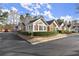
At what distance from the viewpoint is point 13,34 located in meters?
4.24

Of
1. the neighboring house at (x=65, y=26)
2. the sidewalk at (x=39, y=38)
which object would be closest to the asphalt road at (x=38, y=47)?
the sidewalk at (x=39, y=38)

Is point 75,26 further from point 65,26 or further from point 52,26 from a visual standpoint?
point 52,26

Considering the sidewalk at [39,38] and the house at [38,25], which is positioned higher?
the house at [38,25]

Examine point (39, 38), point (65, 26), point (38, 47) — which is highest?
point (65, 26)

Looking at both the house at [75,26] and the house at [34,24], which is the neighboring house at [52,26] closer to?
the house at [34,24]

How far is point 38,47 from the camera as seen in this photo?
419cm

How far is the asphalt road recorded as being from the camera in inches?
163

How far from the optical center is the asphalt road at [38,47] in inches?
163

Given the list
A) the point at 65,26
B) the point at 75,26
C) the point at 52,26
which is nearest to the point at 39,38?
the point at 52,26

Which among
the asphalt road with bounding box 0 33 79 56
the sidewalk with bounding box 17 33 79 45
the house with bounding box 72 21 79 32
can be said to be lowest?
the asphalt road with bounding box 0 33 79 56

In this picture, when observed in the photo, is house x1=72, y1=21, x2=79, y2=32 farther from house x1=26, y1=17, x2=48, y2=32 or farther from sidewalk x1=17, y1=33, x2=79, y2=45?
house x1=26, y1=17, x2=48, y2=32

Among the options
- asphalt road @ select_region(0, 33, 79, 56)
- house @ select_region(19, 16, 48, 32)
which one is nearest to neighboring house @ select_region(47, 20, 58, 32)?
house @ select_region(19, 16, 48, 32)

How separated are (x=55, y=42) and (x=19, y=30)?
0.55m

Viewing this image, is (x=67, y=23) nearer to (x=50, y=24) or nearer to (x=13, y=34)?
(x=50, y=24)
